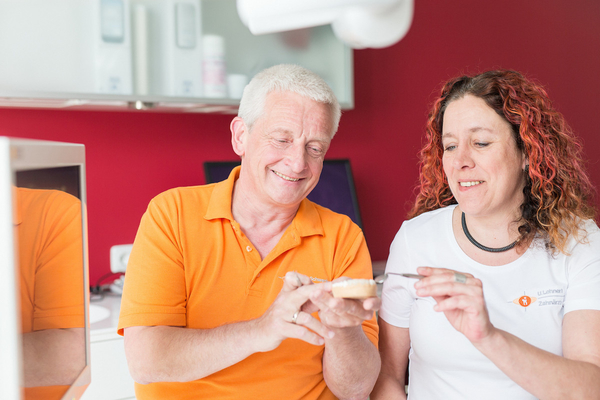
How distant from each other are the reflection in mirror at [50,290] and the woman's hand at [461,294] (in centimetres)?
62

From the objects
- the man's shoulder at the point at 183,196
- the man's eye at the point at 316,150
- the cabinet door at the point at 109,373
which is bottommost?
the cabinet door at the point at 109,373

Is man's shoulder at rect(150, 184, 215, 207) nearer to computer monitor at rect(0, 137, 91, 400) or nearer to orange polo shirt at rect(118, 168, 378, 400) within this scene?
orange polo shirt at rect(118, 168, 378, 400)

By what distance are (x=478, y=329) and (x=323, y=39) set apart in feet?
5.43

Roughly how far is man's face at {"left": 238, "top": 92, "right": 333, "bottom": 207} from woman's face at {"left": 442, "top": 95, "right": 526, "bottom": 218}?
358mm

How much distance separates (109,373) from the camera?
5.90ft

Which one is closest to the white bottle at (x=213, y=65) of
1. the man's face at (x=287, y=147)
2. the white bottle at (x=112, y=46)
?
the white bottle at (x=112, y=46)

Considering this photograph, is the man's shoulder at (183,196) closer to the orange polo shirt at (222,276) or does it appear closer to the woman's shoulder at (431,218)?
the orange polo shirt at (222,276)

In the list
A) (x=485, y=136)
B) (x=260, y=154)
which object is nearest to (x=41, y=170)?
(x=260, y=154)

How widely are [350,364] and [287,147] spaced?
0.59 meters

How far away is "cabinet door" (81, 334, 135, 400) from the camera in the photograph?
178 centimetres

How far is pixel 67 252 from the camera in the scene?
0.82 metres

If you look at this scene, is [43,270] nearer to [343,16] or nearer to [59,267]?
[59,267]

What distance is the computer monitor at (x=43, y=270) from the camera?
1.77 ft

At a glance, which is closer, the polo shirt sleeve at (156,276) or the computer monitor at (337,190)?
the polo shirt sleeve at (156,276)
